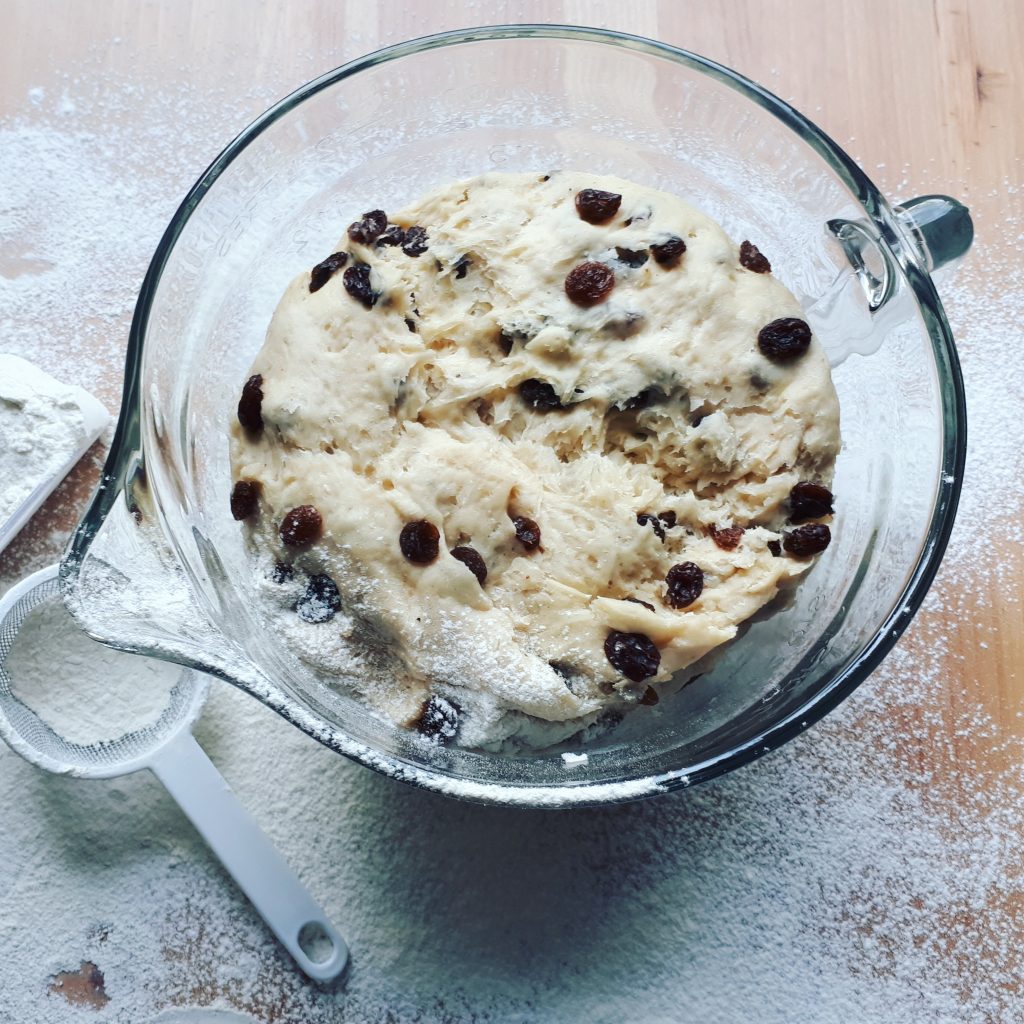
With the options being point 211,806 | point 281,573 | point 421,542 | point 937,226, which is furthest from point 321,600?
point 937,226

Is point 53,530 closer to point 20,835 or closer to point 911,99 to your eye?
point 20,835

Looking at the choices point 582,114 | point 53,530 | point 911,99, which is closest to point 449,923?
point 53,530

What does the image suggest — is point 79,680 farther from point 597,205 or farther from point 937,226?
point 937,226

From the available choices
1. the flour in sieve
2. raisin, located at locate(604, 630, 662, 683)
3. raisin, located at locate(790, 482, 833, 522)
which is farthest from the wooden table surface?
raisin, located at locate(604, 630, 662, 683)

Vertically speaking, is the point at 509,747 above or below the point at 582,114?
below

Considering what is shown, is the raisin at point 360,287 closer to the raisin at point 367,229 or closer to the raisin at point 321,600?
the raisin at point 367,229
